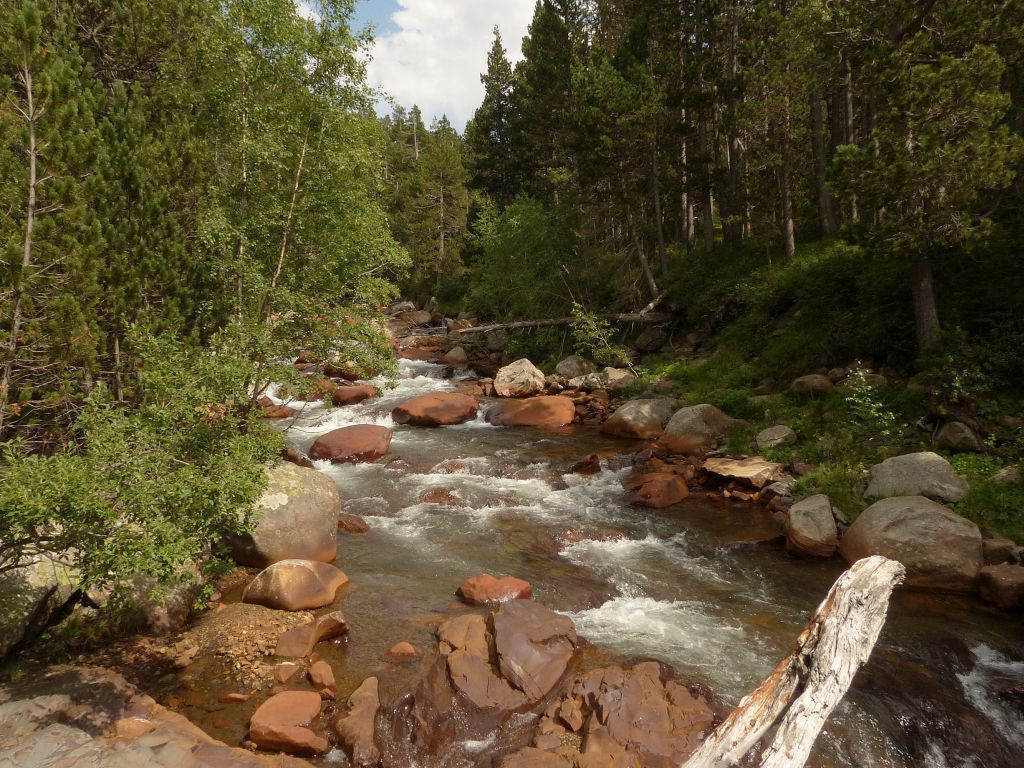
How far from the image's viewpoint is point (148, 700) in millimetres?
6277

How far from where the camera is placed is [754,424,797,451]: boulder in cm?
1403

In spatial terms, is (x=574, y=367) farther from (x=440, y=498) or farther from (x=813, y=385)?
(x=440, y=498)

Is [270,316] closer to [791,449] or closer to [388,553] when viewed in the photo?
[388,553]

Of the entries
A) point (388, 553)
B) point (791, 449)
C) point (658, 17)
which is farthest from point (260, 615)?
point (658, 17)

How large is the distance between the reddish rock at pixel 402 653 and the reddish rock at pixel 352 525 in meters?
4.03

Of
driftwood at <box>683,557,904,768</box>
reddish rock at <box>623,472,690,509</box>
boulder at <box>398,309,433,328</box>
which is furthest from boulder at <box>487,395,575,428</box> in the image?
boulder at <box>398,309,433,328</box>

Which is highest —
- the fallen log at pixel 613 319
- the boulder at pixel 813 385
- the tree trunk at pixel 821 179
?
the tree trunk at pixel 821 179

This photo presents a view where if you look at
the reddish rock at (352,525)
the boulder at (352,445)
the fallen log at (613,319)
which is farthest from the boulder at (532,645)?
the fallen log at (613,319)

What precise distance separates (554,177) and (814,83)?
11.5 meters

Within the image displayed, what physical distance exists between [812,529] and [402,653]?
7303mm

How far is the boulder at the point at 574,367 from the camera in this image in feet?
77.7

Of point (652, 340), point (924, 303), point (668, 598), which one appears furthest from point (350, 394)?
point (924, 303)

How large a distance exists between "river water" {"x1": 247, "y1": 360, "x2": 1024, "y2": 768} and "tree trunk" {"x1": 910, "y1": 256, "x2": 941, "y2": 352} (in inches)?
220

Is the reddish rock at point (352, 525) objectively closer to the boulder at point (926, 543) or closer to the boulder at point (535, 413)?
the boulder at point (535, 413)
